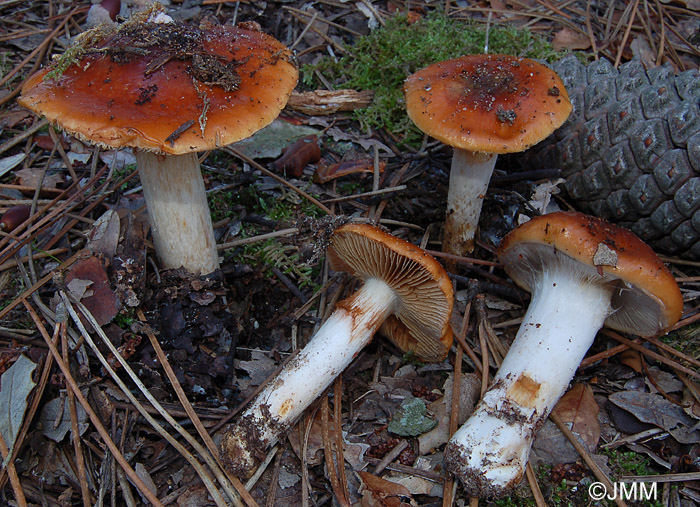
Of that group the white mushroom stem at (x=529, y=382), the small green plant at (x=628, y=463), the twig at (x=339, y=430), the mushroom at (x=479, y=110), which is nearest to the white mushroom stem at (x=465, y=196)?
the mushroom at (x=479, y=110)

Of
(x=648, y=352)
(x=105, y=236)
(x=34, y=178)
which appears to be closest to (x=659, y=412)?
(x=648, y=352)

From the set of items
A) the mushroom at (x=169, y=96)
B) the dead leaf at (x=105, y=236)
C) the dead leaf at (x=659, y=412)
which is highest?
the mushroom at (x=169, y=96)

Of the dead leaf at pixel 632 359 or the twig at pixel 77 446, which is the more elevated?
the twig at pixel 77 446

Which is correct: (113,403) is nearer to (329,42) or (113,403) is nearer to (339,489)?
(339,489)

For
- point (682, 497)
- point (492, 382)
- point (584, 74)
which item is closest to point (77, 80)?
point (492, 382)

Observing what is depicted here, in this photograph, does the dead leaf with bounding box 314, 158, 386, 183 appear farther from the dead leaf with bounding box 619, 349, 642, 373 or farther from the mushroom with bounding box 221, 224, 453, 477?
the dead leaf with bounding box 619, 349, 642, 373

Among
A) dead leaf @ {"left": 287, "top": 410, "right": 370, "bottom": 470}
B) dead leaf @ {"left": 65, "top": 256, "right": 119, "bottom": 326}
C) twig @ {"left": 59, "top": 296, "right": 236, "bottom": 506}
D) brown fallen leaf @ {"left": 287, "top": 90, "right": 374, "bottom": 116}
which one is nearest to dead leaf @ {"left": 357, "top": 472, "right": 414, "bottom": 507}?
dead leaf @ {"left": 287, "top": 410, "right": 370, "bottom": 470}

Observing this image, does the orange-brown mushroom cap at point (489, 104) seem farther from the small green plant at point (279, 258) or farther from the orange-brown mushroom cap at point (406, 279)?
the small green plant at point (279, 258)
